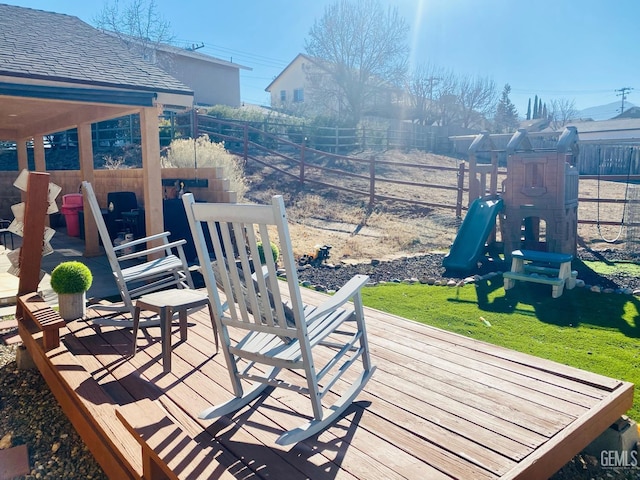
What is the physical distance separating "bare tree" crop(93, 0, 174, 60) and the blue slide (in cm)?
1860

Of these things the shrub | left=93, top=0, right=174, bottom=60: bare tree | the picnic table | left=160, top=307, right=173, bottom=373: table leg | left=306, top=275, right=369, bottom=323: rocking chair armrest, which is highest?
left=93, top=0, right=174, bottom=60: bare tree

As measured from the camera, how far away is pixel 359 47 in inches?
940

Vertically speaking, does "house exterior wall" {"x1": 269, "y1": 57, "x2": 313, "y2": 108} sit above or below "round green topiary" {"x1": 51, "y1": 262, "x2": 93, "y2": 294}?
above

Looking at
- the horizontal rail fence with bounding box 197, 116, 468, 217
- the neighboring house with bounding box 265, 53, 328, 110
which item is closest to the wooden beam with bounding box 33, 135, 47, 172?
the horizontal rail fence with bounding box 197, 116, 468, 217

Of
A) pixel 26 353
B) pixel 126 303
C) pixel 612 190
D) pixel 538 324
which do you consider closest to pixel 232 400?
pixel 126 303

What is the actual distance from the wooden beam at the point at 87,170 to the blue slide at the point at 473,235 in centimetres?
479

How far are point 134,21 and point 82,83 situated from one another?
736 inches

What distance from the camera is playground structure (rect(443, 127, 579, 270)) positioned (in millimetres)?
6277

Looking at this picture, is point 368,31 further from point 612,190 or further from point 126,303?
point 126,303

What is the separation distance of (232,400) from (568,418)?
1490 mm

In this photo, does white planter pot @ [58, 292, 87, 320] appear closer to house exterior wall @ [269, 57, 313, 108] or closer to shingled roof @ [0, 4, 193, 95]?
shingled roof @ [0, 4, 193, 95]

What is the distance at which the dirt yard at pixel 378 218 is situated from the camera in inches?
308

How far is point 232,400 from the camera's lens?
88.8 inches

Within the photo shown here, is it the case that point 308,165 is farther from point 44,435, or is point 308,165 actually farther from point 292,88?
point 292,88
